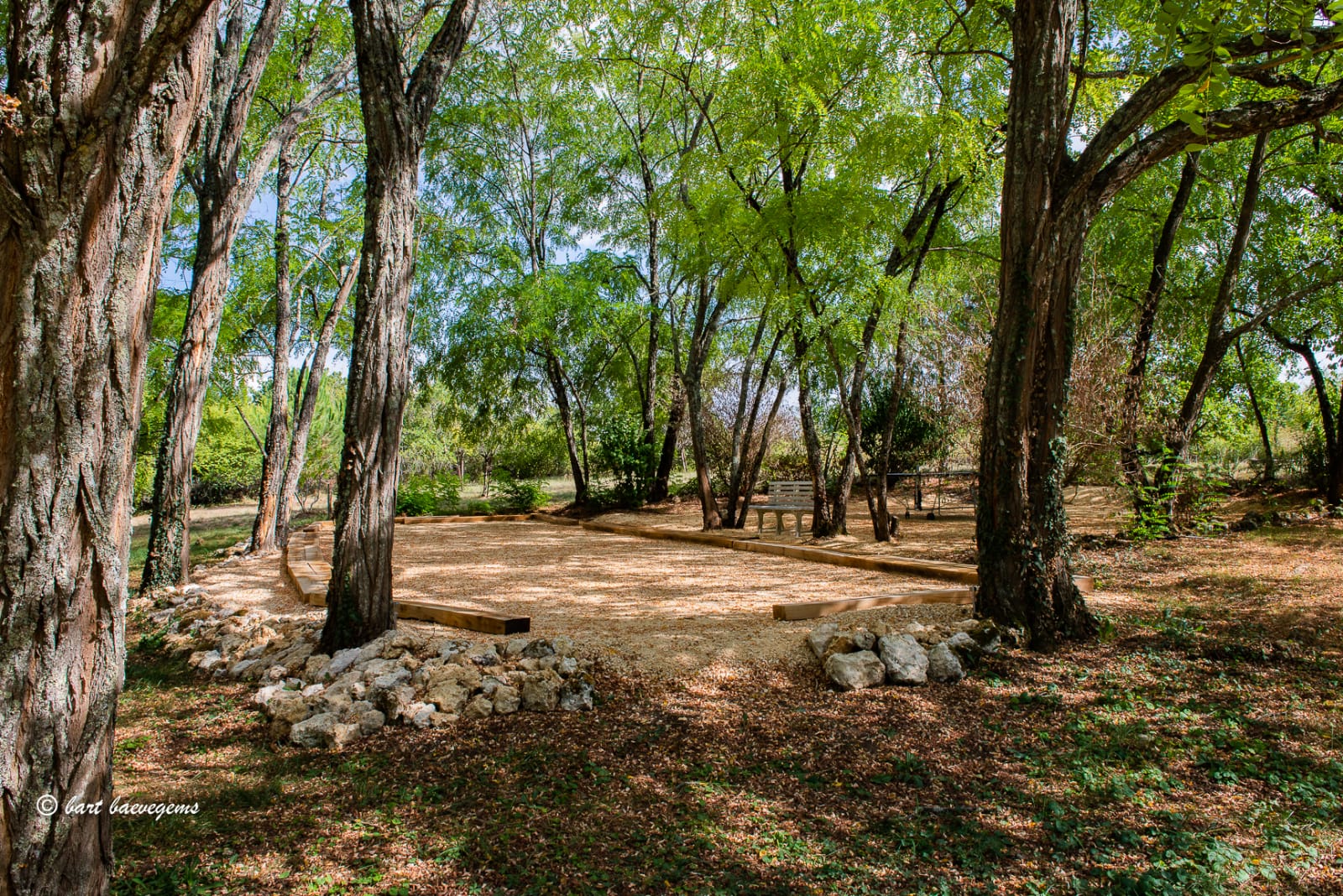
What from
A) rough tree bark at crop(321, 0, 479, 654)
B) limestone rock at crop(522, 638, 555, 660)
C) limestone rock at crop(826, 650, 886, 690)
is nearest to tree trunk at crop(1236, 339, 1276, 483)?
limestone rock at crop(826, 650, 886, 690)

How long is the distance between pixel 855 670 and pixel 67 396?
135 inches

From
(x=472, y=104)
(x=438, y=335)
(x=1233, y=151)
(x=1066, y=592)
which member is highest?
(x=472, y=104)

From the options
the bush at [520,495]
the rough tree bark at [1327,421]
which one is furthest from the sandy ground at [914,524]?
the rough tree bark at [1327,421]

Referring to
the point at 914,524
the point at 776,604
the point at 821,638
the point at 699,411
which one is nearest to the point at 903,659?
the point at 821,638

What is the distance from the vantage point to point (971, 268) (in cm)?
1077

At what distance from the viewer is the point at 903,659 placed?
3.99 m

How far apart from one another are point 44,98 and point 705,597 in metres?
4.79

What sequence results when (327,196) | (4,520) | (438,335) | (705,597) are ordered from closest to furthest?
1. (4,520)
2. (705,597)
3. (327,196)
4. (438,335)

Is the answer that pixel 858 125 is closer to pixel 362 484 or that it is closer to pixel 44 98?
pixel 362 484

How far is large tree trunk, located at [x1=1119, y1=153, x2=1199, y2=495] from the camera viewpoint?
7770 mm

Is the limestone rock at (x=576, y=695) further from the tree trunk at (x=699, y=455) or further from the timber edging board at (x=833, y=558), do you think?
the tree trunk at (x=699, y=455)

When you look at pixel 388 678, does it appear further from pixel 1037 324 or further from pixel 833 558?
pixel 833 558

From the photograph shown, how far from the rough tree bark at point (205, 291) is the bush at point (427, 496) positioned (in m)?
7.92

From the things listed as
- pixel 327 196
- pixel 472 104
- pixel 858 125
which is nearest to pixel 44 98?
pixel 858 125
